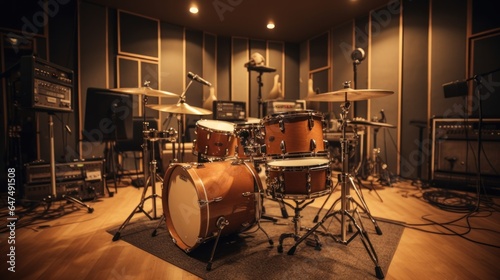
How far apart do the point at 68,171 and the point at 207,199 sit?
246cm

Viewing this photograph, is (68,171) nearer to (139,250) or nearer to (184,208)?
(139,250)

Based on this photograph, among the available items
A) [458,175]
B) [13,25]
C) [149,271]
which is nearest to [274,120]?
[149,271]

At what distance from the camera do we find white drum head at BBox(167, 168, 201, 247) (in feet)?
6.22

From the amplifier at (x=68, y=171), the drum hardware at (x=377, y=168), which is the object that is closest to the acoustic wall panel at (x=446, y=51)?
the drum hardware at (x=377, y=168)

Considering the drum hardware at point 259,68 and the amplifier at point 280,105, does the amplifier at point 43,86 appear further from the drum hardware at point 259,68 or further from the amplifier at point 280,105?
the amplifier at point 280,105

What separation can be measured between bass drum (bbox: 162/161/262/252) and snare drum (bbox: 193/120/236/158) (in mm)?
Answer: 289

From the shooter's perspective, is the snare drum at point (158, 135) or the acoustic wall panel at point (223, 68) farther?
the acoustic wall panel at point (223, 68)

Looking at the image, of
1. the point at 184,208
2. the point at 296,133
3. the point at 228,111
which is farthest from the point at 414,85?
the point at 184,208

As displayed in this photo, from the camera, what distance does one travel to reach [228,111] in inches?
201

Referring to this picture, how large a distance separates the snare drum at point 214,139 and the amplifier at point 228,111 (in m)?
2.54

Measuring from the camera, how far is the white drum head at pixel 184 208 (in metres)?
1.90

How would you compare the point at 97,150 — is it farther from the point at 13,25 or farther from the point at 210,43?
the point at 210,43

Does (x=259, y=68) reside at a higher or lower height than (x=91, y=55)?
lower

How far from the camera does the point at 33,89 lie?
2.50 metres
